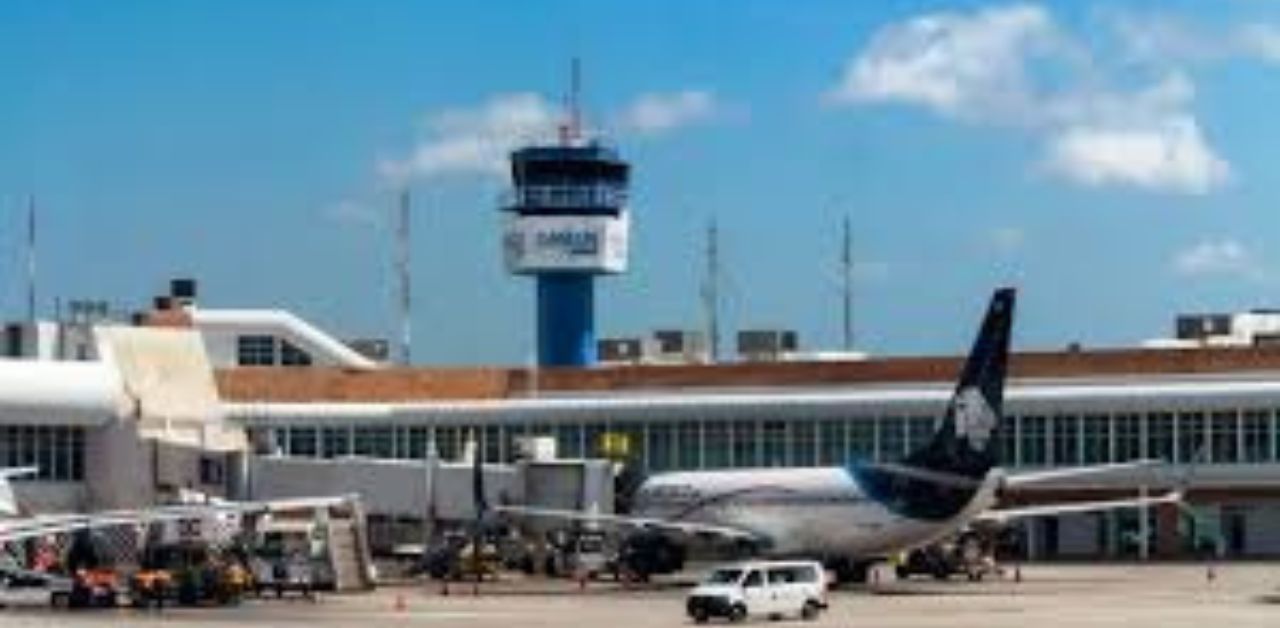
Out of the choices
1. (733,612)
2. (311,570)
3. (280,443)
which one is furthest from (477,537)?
(280,443)

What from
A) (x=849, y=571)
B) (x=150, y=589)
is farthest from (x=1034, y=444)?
(x=150, y=589)

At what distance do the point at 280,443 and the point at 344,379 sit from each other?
7291 millimetres

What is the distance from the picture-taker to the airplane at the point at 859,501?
9975 cm

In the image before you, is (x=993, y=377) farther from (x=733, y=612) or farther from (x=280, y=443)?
(x=280, y=443)

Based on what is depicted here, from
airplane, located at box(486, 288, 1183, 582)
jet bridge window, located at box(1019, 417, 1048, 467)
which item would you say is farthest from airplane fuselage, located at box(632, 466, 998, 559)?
jet bridge window, located at box(1019, 417, 1048, 467)

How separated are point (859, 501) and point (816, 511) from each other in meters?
2.38

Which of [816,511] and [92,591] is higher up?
[816,511]

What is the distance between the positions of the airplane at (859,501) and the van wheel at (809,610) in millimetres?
17836

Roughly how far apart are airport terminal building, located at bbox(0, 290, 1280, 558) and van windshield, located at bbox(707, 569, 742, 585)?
39.2 metres

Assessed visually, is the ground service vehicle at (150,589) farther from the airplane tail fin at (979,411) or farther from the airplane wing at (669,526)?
the airplane tail fin at (979,411)

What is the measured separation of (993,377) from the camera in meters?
101

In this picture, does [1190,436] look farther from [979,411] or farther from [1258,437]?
[979,411]

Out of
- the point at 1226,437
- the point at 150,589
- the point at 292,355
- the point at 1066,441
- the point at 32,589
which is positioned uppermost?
the point at 292,355

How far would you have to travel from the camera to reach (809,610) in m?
82.6
